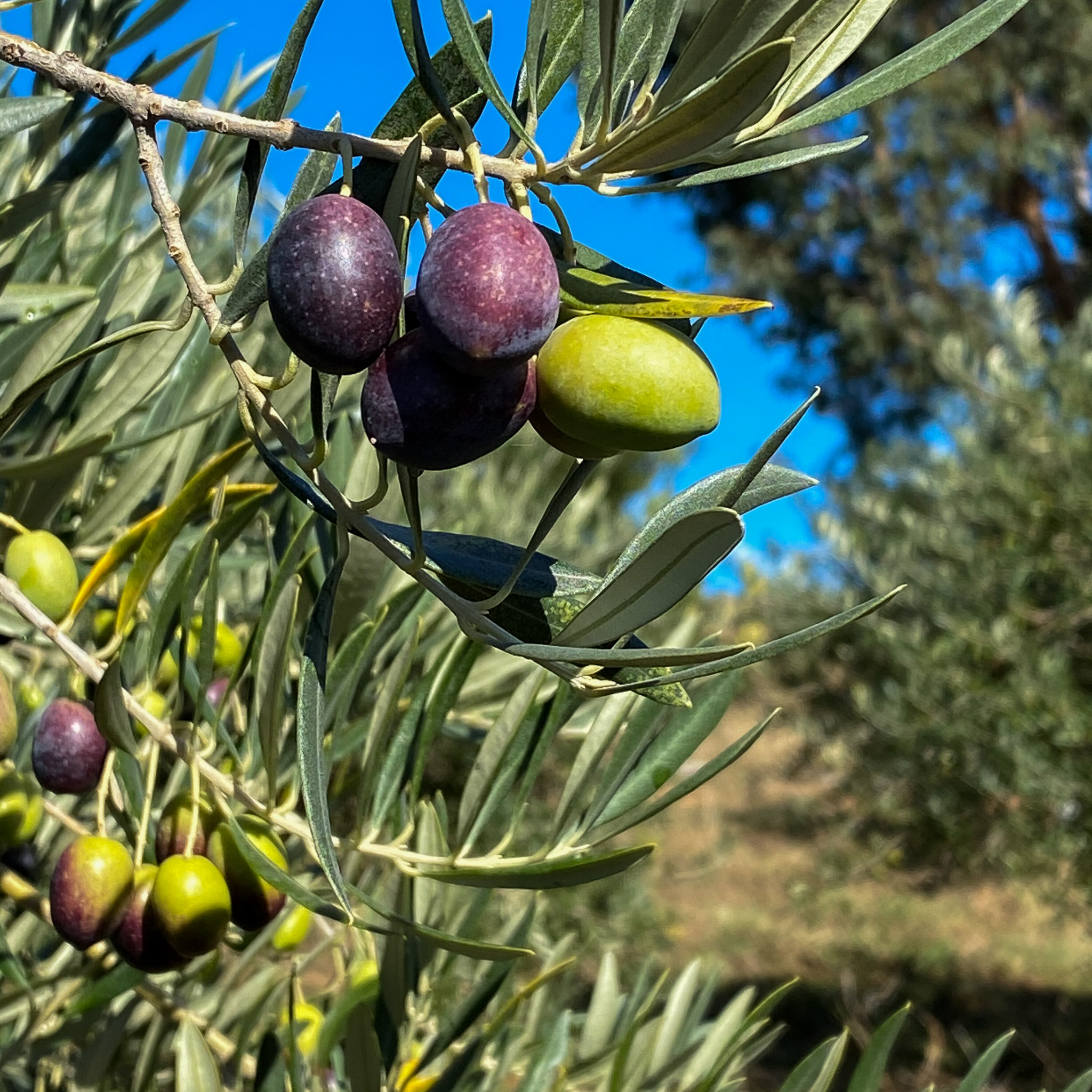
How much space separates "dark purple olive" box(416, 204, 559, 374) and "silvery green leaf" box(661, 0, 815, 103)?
84mm

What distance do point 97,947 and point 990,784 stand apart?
365 cm

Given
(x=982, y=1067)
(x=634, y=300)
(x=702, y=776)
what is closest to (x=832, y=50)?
(x=634, y=300)

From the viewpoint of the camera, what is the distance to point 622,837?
4320mm

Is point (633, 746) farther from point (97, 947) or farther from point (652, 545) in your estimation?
point (97, 947)

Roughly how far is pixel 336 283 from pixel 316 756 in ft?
0.59

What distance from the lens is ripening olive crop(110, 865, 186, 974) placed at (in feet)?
2.18

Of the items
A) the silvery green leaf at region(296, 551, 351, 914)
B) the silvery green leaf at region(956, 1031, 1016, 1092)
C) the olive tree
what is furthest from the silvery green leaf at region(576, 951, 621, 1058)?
the silvery green leaf at region(296, 551, 351, 914)

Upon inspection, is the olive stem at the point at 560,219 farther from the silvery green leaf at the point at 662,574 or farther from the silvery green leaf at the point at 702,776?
the silvery green leaf at the point at 702,776

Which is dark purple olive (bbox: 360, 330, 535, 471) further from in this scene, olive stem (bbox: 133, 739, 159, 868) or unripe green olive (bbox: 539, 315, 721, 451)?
olive stem (bbox: 133, 739, 159, 868)

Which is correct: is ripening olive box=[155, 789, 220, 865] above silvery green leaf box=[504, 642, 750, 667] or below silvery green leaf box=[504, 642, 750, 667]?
below

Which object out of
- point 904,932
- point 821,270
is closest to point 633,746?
point 904,932

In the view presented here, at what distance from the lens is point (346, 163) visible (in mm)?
408

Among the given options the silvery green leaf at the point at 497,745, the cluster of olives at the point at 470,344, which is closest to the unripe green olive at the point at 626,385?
the cluster of olives at the point at 470,344

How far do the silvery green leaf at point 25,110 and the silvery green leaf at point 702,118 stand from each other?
29 cm
